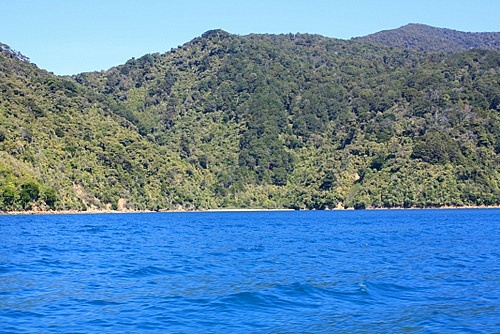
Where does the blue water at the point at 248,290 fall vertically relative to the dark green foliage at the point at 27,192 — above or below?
above

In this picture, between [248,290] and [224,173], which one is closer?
[248,290]

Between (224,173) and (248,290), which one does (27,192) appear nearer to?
(224,173)

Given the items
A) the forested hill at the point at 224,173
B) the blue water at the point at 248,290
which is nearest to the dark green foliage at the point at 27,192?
the forested hill at the point at 224,173

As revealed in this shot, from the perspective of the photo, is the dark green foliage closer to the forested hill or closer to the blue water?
the forested hill

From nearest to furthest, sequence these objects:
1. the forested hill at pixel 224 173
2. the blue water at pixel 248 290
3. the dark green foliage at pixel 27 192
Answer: the blue water at pixel 248 290 → the dark green foliage at pixel 27 192 → the forested hill at pixel 224 173

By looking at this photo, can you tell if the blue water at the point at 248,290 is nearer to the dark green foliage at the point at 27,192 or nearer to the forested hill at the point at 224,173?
the dark green foliage at the point at 27,192

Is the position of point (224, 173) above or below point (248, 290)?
below

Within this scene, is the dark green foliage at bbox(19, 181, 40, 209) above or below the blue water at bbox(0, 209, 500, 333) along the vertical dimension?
below

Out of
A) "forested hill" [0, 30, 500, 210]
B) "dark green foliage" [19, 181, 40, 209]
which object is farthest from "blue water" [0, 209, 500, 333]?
"forested hill" [0, 30, 500, 210]

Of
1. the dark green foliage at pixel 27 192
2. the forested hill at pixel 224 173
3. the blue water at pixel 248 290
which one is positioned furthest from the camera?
the forested hill at pixel 224 173

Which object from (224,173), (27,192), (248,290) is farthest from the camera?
(224,173)

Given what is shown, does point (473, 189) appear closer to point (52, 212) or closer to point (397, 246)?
point (52, 212)

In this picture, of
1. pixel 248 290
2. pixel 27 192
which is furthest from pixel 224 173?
pixel 248 290

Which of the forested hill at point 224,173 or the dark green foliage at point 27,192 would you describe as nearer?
the dark green foliage at point 27,192
